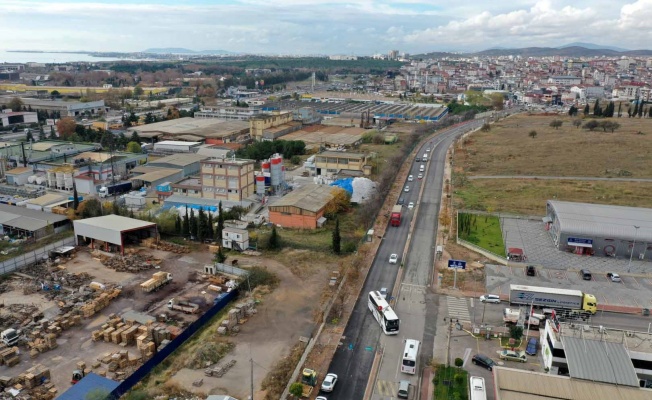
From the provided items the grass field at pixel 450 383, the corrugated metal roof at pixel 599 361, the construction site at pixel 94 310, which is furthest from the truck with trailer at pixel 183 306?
the corrugated metal roof at pixel 599 361

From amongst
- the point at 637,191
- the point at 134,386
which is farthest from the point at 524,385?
the point at 637,191

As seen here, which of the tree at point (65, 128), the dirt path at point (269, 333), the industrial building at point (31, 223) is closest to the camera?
the dirt path at point (269, 333)

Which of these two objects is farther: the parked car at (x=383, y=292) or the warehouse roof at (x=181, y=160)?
the warehouse roof at (x=181, y=160)

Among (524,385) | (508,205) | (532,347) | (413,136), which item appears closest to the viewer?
(524,385)

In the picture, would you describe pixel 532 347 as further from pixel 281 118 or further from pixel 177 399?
pixel 281 118

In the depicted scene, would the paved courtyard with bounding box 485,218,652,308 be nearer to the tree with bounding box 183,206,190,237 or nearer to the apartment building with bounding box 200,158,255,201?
the tree with bounding box 183,206,190,237

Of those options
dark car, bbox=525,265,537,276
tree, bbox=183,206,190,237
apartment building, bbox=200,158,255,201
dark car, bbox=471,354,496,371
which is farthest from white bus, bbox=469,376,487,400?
apartment building, bbox=200,158,255,201

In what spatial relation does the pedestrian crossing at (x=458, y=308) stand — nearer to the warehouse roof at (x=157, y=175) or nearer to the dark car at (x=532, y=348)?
the dark car at (x=532, y=348)
